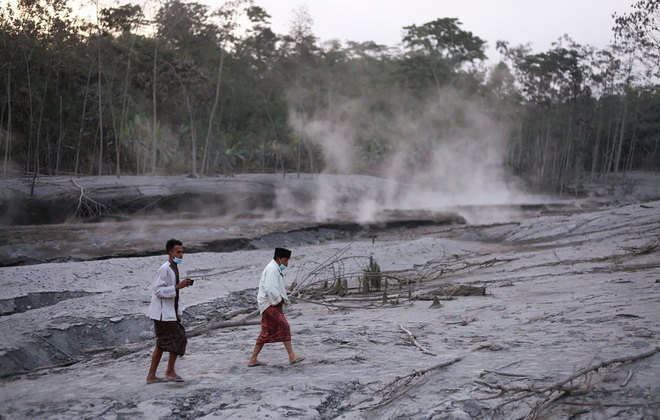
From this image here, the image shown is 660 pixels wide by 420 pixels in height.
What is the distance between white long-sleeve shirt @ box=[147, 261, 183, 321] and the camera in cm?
754

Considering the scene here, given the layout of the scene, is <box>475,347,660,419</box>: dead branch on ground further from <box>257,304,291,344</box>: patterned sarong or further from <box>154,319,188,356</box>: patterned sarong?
<box>154,319,188,356</box>: patterned sarong

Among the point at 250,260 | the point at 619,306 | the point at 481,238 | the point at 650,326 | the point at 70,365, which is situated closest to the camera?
the point at 650,326

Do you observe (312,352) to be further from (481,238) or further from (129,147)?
(129,147)

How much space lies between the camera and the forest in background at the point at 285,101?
3152 centimetres

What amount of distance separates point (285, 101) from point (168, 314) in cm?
4137

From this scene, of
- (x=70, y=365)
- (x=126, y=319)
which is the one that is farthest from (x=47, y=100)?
(x=70, y=365)

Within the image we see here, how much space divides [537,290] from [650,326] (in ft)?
12.6

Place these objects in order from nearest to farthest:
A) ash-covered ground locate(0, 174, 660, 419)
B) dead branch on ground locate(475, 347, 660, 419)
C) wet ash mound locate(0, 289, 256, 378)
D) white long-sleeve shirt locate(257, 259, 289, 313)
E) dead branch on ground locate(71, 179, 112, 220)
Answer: dead branch on ground locate(475, 347, 660, 419) → ash-covered ground locate(0, 174, 660, 419) → white long-sleeve shirt locate(257, 259, 289, 313) → wet ash mound locate(0, 289, 256, 378) → dead branch on ground locate(71, 179, 112, 220)

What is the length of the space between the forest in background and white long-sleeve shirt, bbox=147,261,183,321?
2107cm

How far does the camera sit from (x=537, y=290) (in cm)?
1215

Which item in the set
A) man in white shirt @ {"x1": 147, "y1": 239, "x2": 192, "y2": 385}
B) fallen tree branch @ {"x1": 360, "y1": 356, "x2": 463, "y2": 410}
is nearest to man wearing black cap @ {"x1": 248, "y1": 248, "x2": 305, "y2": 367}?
man in white shirt @ {"x1": 147, "y1": 239, "x2": 192, "y2": 385}

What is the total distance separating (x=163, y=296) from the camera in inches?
296

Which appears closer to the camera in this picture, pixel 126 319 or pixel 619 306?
pixel 619 306

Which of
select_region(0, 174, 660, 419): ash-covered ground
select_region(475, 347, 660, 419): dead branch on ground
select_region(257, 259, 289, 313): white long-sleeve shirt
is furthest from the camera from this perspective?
select_region(257, 259, 289, 313): white long-sleeve shirt
